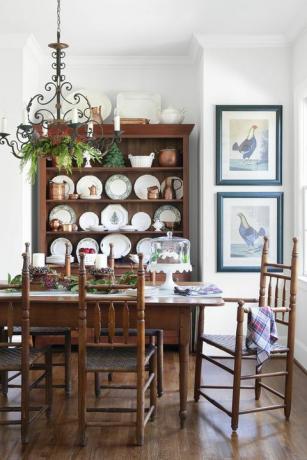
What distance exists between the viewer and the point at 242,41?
5.71 metres

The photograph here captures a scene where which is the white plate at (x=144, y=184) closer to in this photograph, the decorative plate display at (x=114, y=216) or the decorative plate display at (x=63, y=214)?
the decorative plate display at (x=114, y=216)

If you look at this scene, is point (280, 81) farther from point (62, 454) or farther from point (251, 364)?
point (62, 454)

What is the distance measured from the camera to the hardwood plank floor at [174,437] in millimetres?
3303

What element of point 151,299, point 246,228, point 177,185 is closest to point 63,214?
point 177,185

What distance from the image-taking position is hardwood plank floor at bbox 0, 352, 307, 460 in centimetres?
330

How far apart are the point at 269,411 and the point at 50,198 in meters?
3.13

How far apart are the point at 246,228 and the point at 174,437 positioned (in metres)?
2.63

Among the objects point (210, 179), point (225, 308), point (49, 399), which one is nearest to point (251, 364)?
point (225, 308)

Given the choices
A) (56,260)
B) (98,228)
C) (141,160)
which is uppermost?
(141,160)

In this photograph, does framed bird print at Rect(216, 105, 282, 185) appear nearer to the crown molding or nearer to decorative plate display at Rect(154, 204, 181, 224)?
the crown molding

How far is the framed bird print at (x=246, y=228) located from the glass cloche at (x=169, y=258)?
1.52 m

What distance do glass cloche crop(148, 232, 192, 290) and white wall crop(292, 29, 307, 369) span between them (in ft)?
4.87

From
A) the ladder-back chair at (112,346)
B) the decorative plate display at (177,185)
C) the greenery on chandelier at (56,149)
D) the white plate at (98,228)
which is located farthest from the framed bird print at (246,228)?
the ladder-back chair at (112,346)

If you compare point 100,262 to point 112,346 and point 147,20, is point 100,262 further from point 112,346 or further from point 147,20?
point 147,20
